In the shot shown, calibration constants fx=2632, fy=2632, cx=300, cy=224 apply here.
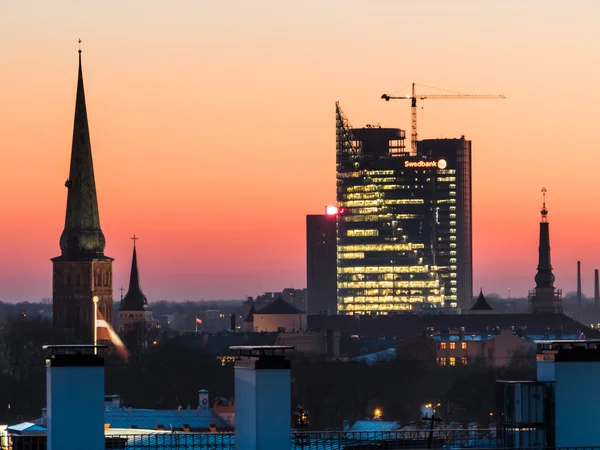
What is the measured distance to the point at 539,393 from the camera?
178 feet

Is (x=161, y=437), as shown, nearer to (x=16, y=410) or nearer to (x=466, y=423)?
(x=466, y=423)

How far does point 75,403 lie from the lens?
52.0 m

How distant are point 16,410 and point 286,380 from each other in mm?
119270

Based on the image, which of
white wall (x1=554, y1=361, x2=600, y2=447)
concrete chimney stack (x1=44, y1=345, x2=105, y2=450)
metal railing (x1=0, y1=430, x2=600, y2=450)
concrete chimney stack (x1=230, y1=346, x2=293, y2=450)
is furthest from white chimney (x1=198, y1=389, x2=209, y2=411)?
concrete chimney stack (x1=44, y1=345, x2=105, y2=450)

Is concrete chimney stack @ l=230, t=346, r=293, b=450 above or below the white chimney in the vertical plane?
above

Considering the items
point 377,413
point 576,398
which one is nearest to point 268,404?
point 576,398

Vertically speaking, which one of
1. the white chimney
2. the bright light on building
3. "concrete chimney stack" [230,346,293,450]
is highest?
"concrete chimney stack" [230,346,293,450]

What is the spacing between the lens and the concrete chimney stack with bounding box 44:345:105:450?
170 ft

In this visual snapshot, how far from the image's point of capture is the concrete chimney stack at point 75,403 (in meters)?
51.8

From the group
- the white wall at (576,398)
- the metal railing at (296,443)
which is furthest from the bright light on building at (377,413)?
the white wall at (576,398)

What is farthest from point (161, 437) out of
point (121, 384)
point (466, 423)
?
point (121, 384)

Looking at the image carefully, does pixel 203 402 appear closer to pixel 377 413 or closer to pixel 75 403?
pixel 377 413

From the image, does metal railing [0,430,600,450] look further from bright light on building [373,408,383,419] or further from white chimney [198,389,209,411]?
bright light on building [373,408,383,419]

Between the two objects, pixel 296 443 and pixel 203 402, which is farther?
pixel 203 402
